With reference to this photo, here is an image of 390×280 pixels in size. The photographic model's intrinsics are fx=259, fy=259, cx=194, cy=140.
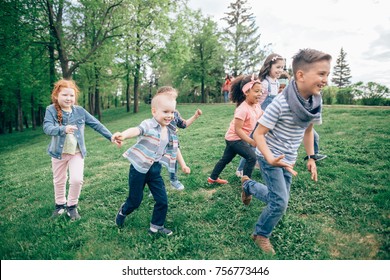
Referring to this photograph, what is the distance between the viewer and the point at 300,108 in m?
2.78

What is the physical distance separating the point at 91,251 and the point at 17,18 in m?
16.5

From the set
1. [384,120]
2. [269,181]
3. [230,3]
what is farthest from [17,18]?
[230,3]

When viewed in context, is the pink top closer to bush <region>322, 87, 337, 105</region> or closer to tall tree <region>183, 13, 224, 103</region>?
bush <region>322, 87, 337, 105</region>

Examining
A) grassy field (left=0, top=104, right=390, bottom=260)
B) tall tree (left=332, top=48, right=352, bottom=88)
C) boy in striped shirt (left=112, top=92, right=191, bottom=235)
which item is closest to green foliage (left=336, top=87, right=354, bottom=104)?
grassy field (left=0, top=104, right=390, bottom=260)

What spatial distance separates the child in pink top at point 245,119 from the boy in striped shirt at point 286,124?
1.02m

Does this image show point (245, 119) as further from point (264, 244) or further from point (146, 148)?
point (264, 244)

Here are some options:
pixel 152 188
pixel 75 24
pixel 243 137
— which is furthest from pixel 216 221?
pixel 75 24

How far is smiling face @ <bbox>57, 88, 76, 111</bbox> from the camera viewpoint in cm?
412

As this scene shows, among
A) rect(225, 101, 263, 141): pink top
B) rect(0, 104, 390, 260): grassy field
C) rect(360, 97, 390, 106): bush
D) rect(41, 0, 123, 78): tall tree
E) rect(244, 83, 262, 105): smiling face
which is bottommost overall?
rect(0, 104, 390, 260): grassy field

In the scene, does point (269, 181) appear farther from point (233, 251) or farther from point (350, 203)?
point (350, 203)

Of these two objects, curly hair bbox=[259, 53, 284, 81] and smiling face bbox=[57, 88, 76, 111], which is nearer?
smiling face bbox=[57, 88, 76, 111]

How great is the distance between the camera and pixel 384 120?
31.1 feet

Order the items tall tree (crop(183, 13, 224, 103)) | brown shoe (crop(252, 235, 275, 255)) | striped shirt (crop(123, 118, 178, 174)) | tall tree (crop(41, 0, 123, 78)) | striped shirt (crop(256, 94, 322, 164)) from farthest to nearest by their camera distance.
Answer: tall tree (crop(183, 13, 224, 103)), tall tree (crop(41, 0, 123, 78)), striped shirt (crop(123, 118, 178, 174)), brown shoe (crop(252, 235, 275, 255)), striped shirt (crop(256, 94, 322, 164))
